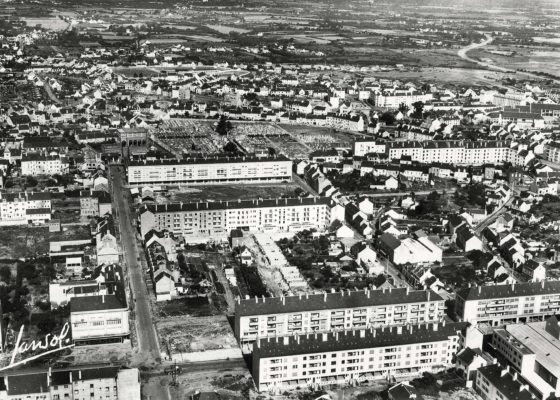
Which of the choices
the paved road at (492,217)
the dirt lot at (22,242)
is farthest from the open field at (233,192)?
the paved road at (492,217)

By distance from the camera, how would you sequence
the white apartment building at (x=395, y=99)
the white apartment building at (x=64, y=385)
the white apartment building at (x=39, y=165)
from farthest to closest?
the white apartment building at (x=395, y=99)
the white apartment building at (x=39, y=165)
the white apartment building at (x=64, y=385)

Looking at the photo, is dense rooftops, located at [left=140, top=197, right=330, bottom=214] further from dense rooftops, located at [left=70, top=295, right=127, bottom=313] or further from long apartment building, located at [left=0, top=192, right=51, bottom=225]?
dense rooftops, located at [left=70, top=295, right=127, bottom=313]

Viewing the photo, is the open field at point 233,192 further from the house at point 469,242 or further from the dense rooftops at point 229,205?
the house at point 469,242

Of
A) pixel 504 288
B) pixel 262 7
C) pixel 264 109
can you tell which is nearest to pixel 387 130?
pixel 264 109

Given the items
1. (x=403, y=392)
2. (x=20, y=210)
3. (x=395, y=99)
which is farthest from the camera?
(x=395, y=99)

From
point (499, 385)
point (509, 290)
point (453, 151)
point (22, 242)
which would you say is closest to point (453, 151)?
point (453, 151)

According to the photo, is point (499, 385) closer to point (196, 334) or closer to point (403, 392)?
point (403, 392)
